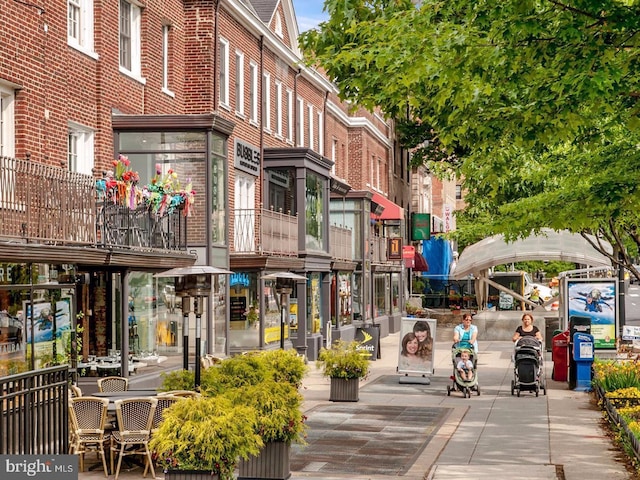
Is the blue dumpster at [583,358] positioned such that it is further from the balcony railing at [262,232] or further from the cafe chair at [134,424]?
the cafe chair at [134,424]

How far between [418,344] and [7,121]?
11460 millimetres

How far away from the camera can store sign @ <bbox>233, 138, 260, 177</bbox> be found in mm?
28922

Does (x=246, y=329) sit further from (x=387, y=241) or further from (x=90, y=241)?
(x=387, y=241)

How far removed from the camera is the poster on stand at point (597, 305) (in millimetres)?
26672

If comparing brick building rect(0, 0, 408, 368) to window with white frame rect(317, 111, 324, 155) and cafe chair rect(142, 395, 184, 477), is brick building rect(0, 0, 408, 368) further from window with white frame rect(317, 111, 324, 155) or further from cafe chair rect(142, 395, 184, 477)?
cafe chair rect(142, 395, 184, 477)

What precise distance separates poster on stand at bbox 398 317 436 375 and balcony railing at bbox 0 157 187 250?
6928 millimetres

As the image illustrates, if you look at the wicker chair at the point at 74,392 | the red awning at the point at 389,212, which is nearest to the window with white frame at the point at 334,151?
the red awning at the point at 389,212

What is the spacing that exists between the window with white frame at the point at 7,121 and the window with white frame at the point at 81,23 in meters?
3.08

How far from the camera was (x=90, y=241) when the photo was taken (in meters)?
17.2

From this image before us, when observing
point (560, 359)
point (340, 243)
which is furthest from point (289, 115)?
point (560, 359)

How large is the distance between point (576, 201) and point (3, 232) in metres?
8.62

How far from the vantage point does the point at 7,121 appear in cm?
1756

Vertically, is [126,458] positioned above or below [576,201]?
below

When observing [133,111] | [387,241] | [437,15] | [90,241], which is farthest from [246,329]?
[387,241]
